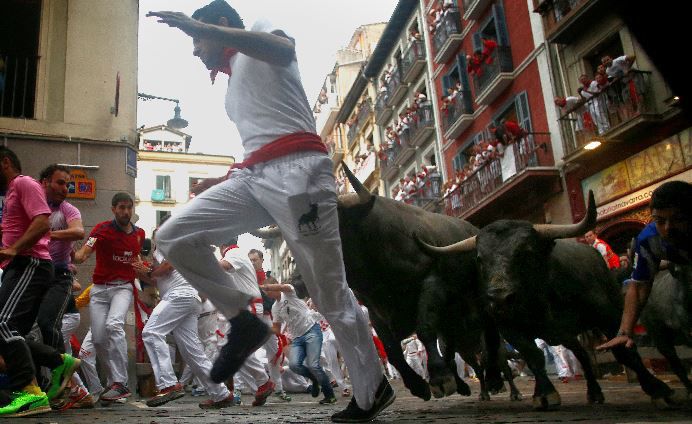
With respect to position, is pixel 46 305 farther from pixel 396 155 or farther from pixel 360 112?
pixel 360 112

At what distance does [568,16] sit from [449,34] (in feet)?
29.5

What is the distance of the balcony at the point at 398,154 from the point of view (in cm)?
3247

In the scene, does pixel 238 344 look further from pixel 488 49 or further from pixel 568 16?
pixel 488 49

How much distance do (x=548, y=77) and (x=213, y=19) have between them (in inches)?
707

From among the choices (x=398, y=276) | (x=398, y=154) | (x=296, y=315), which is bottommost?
(x=398, y=276)

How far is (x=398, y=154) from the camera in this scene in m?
33.6

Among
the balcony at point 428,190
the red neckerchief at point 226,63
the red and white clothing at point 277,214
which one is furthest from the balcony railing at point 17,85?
the balcony at point 428,190

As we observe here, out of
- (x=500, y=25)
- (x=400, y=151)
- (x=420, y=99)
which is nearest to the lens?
(x=500, y=25)

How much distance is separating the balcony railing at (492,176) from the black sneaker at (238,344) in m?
17.2

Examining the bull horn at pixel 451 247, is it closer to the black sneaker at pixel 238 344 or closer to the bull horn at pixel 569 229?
the bull horn at pixel 569 229

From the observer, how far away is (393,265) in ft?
17.5

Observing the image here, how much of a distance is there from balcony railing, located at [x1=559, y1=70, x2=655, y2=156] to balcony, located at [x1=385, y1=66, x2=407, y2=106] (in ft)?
51.3

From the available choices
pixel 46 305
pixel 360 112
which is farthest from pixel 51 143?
pixel 360 112

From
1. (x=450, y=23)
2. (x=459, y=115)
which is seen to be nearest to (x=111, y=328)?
(x=459, y=115)
